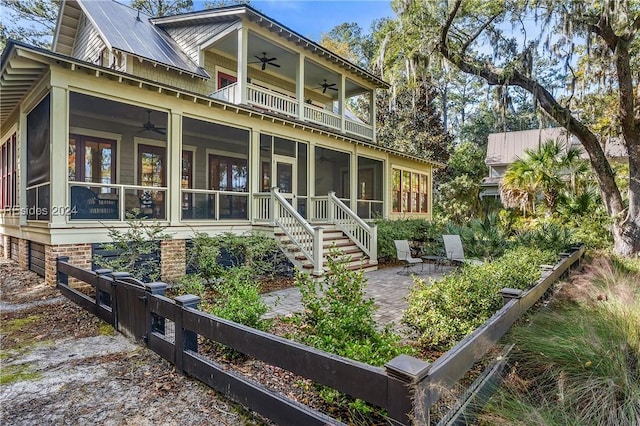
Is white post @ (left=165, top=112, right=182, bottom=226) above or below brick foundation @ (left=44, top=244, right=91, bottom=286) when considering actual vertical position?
above

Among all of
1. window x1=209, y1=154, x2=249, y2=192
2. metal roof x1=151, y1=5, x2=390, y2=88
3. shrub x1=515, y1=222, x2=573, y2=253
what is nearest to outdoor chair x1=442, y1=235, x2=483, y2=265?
shrub x1=515, y1=222, x2=573, y2=253

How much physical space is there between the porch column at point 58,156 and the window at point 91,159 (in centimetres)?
336

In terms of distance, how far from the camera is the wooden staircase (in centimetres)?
901

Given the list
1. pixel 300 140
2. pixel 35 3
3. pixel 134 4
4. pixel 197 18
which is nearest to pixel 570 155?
pixel 300 140

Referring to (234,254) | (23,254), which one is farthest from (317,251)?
(23,254)

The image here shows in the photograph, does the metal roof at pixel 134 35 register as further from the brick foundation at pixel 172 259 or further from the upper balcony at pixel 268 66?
the brick foundation at pixel 172 259

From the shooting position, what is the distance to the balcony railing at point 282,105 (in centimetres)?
1113

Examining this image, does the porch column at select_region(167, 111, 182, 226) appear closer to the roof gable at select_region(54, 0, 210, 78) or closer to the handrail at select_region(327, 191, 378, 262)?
the roof gable at select_region(54, 0, 210, 78)

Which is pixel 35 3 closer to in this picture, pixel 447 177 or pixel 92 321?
pixel 92 321

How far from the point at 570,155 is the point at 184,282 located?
15.1 m

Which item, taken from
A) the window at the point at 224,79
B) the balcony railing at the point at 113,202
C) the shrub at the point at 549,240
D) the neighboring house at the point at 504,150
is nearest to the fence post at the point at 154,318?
the balcony railing at the point at 113,202

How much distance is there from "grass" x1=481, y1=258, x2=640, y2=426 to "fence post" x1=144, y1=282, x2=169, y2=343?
3397 millimetres

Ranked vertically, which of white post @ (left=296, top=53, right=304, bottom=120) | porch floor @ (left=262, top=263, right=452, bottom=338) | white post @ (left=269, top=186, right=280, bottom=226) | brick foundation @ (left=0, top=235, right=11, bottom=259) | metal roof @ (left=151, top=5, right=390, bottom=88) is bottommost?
porch floor @ (left=262, top=263, right=452, bottom=338)

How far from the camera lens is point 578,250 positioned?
9.00m
